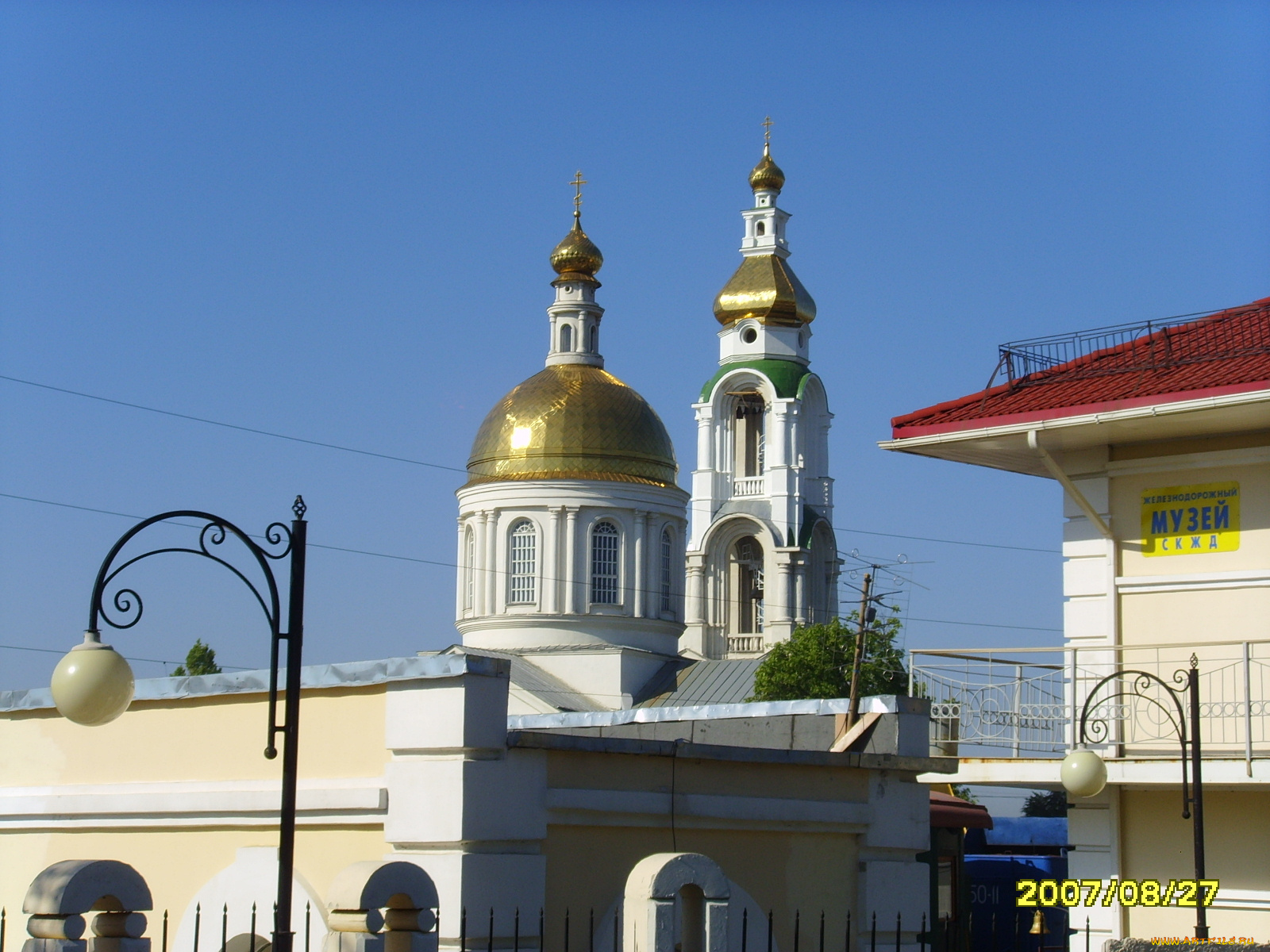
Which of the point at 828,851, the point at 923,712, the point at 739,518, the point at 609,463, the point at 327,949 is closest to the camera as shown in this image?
the point at 327,949

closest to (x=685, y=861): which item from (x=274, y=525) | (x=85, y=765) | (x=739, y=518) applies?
(x=274, y=525)

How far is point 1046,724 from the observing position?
14000 millimetres

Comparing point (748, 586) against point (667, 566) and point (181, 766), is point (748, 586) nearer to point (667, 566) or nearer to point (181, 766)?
point (667, 566)

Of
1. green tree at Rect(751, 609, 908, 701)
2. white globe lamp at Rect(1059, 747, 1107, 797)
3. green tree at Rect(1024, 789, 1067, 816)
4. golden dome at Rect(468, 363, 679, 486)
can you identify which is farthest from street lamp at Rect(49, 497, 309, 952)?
green tree at Rect(1024, 789, 1067, 816)

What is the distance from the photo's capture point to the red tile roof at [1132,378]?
44.2 feet

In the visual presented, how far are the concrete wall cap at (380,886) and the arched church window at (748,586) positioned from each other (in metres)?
53.8

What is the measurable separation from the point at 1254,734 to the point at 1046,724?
5.07ft

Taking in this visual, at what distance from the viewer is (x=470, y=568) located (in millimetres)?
58469

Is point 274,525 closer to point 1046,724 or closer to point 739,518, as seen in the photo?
point 1046,724

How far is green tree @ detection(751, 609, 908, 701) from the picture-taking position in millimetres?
50406

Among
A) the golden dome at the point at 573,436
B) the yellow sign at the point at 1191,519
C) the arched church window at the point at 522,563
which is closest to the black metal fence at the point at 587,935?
the yellow sign at the point at 1191,519

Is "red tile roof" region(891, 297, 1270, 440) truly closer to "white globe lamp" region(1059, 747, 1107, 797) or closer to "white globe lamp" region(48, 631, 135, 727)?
"white globe lamp" region(1059, 747, 1107, 797)

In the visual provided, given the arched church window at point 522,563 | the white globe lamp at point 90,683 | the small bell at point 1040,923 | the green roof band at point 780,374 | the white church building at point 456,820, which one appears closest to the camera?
the white globe lamp at point 90,683
